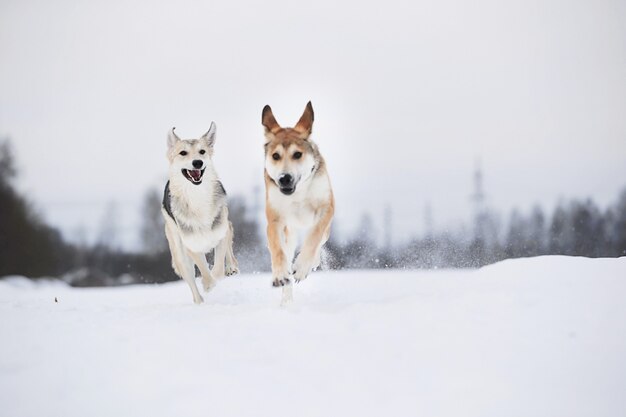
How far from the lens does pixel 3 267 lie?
8219mm

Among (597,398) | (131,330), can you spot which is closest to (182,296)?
(131,330)

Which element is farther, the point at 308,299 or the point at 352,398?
the point at 308,299

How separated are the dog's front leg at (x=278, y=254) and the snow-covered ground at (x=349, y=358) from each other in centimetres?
29

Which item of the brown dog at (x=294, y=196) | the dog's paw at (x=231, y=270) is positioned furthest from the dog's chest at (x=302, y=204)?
the dog's paw at (x=231, y=270)

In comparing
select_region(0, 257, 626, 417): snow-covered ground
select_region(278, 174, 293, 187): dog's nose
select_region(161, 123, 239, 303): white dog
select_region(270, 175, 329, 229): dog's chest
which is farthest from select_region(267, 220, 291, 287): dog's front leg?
select_region(161, 123, 239, 303): white dog

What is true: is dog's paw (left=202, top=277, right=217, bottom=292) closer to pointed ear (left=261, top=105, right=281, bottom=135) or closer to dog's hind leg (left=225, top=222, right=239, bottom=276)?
dog's hind leg (left=225, top=222, right=239, bottom=276)

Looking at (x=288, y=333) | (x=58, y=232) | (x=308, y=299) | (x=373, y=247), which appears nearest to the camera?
(x=288, y=333)

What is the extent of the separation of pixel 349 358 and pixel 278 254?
3.29 feet

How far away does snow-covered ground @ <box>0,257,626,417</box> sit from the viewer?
3.29m

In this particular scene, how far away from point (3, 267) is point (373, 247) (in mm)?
6165

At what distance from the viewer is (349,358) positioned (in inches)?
140

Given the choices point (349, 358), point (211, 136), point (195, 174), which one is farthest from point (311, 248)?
point (211, 136)

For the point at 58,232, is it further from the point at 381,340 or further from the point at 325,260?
the point at 381,340

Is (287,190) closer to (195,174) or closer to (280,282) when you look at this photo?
(280,282)
